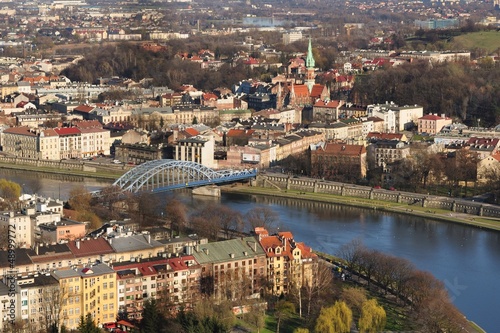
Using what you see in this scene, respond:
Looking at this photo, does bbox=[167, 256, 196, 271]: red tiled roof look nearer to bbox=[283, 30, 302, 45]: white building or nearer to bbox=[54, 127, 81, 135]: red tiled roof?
bbox=[54, 127, 81, 135]: red tiled roof

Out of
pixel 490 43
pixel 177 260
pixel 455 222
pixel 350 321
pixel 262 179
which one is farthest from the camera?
pixel 490 43

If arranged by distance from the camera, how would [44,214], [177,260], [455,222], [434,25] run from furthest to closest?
[434,25] → [455,222] → [44,214] → [177,260]

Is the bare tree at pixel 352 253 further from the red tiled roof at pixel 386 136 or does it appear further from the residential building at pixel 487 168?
the red tiled roof at pixel 386 136

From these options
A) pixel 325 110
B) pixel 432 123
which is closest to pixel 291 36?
pixel 325 110

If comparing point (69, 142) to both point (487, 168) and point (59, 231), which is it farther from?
point (59, 231)

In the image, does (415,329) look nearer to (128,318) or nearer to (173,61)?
(128,318)

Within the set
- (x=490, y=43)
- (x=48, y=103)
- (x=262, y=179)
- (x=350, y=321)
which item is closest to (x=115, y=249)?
(x=350, y=321)

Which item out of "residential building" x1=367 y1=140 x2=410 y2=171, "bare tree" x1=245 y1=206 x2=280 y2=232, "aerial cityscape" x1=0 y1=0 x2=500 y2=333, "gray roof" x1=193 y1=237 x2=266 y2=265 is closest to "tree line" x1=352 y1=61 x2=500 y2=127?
"aerial cityscape" x1=0 y1=0 x2=500 y2=333
